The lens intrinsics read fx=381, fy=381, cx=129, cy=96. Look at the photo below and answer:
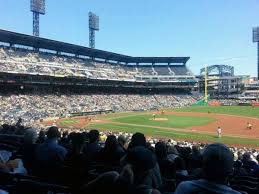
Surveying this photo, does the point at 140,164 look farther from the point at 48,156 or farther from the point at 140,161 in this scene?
the point at 48,156

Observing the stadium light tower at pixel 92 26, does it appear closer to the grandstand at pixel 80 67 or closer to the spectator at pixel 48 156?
the grandstand at pixel 80 67

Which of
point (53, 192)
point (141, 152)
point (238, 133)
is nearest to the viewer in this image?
point (141, 152)

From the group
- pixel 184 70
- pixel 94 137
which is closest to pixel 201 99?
pixel 184 70

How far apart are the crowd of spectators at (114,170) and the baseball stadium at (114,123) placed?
12 mm

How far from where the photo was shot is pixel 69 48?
98.8m

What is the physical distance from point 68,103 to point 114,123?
24.0m

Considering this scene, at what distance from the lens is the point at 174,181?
5945 mm

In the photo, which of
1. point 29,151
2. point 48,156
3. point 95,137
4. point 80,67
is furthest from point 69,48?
point 48,156

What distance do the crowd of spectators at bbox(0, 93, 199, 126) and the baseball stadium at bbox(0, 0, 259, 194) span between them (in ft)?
0.99

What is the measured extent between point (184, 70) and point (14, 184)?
4911 inches

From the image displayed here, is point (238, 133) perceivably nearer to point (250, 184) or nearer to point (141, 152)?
point (250, 184)

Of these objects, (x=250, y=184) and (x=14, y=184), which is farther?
(x=250, y=184)

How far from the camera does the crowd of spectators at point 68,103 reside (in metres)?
58.6

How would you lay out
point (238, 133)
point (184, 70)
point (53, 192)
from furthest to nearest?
point (184, 70) < point (238, 133) < point (53, 192)
